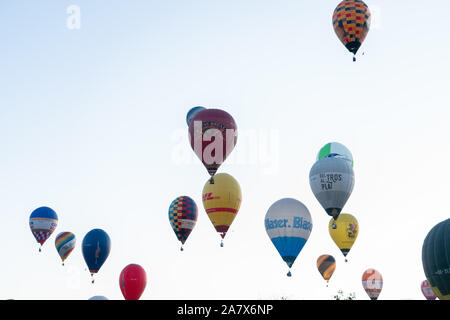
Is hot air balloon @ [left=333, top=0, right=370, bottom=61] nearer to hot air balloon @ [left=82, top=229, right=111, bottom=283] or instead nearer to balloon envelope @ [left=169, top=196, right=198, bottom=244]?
balloon envelope @ [left=169, top=196, right=198, bottom=244]

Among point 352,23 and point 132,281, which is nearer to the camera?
point 352,23

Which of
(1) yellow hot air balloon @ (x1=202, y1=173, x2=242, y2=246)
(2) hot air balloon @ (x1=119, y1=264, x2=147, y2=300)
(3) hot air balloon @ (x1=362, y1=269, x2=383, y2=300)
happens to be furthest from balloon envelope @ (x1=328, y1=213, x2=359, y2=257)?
(2) hot air balloon @ (x1=119, y1=264, x2=147, y2=300)

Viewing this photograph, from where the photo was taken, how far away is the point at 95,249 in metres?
41.9

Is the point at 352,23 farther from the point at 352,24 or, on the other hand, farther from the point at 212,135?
the point at 212,135

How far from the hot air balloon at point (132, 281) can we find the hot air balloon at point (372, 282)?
58.6ft

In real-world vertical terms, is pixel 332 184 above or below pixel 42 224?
above

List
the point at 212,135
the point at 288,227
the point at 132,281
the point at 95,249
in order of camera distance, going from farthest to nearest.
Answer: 1. the point at 95,249
2. the point at 132,281
3. the point at 288,227
4. the point at 212,135

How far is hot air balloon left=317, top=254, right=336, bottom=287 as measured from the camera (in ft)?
152

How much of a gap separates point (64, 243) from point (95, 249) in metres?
6.83

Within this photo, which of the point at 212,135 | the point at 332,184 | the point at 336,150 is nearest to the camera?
the point at 212,135

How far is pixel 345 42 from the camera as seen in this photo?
33469mm

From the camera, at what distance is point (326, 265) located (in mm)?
46469

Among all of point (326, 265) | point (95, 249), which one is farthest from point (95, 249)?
point (326, 265)

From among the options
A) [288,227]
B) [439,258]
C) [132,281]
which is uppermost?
[288,227]
